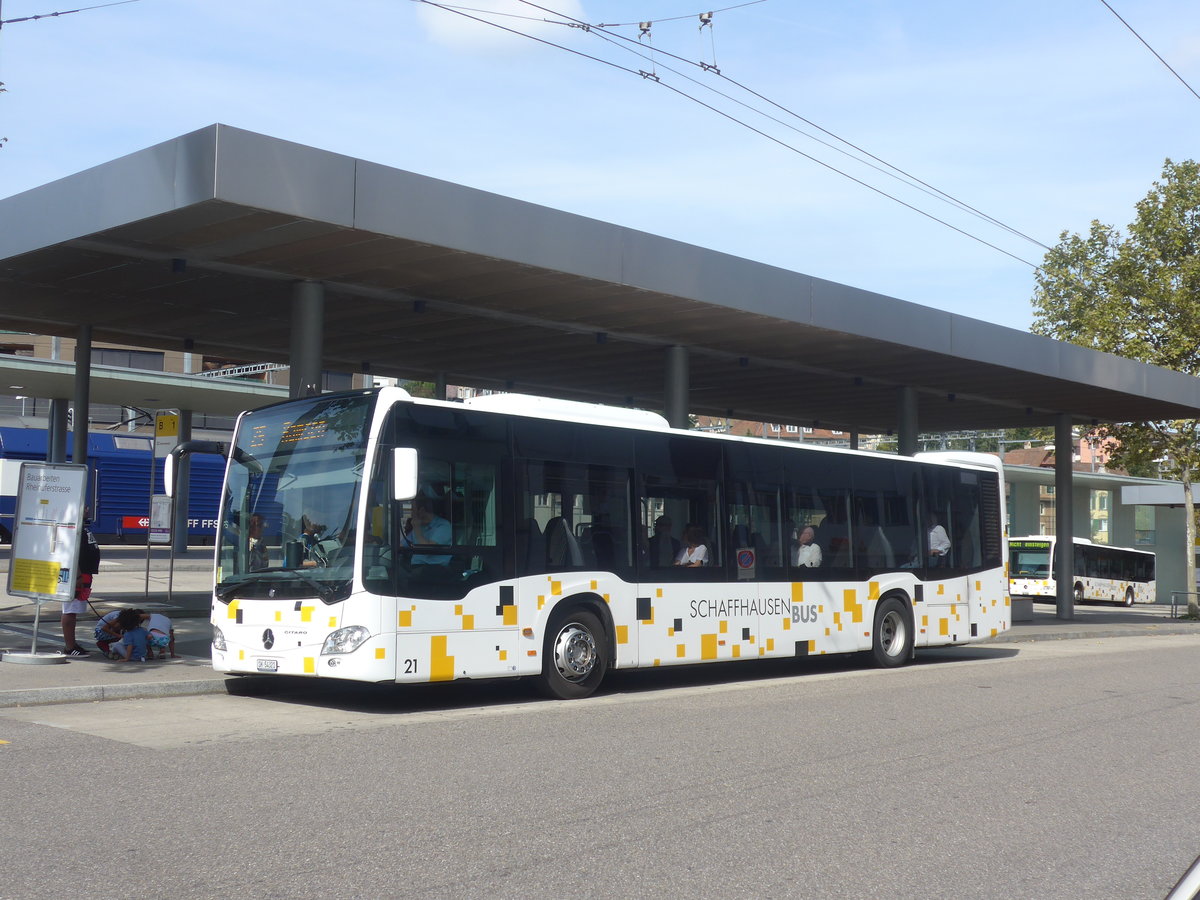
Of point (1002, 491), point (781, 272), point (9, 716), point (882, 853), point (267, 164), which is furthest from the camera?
point (1002, 491)

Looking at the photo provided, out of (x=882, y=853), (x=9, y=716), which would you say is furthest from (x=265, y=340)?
(x=882, y=853)

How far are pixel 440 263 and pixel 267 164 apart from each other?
10.5ft

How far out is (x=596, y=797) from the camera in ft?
23.8

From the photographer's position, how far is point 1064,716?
11.7m

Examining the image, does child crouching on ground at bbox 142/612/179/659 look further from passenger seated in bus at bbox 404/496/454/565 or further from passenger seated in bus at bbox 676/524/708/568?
passenger seated in bus at bbox 676/524/708/568

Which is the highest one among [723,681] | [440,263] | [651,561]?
[440,263]

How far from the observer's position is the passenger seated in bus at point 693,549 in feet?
46.2

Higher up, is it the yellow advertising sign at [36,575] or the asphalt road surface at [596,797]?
the yellow advertising sign at [36,575]

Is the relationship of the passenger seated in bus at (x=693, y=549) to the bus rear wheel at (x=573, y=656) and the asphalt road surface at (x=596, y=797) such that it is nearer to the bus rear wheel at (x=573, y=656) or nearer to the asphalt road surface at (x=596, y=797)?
the bus rear wheel at (x=573, y=656)

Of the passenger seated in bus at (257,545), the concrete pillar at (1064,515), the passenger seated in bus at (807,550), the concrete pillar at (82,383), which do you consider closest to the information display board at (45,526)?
the passenger seated in bus at (257,545)

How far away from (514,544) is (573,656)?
54.5 inches

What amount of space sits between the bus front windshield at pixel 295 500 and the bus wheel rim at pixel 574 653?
2517 mm

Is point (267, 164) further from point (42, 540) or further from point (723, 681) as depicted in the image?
point (723, 681)

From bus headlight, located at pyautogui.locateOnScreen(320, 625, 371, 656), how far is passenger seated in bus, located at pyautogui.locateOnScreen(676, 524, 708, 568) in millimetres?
4288
